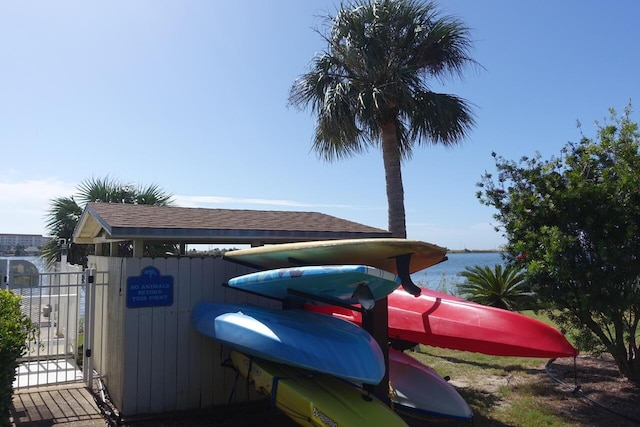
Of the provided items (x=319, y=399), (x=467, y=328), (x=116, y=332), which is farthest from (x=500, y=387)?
(x=116, y=332)

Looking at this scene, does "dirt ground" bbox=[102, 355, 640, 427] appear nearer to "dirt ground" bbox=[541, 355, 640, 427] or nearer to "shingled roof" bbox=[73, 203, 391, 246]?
"dirt ground" bbox=[541, 355, 640, 427]

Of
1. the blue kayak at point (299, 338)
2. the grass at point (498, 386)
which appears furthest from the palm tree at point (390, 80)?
the blue kayak at point (299, 338)

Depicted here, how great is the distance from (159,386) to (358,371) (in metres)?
3.22

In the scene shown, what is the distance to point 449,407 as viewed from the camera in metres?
5.88

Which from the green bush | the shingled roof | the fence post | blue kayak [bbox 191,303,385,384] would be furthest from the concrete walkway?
the shingled roof

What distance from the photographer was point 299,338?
482cm

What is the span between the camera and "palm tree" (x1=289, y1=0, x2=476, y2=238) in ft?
35.4

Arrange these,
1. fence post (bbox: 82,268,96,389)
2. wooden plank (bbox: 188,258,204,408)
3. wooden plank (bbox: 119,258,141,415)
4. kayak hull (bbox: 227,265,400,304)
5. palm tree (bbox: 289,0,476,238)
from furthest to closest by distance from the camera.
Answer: palm tree (bbox: 289,0,476,238) < fence post (bbox: 82,268,96,389) < wooden plank (bbox: 188,258,204,408) < wooden plank (bbox: 119,258,141,415) < kayak hull (bbox: 227,265,400,304)

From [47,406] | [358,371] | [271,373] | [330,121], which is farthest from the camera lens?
[330,121]

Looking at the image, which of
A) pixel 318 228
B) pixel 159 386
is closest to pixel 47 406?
pixel 159 386

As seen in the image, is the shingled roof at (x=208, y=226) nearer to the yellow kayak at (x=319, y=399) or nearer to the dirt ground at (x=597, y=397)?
the yellow kayak at (x=319, y=399)

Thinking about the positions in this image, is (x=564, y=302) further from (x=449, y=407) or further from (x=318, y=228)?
(x=318, y=228)

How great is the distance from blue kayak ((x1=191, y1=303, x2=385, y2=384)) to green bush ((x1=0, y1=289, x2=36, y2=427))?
1964 millimetres

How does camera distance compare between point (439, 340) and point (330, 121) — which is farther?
point (330, 121)
